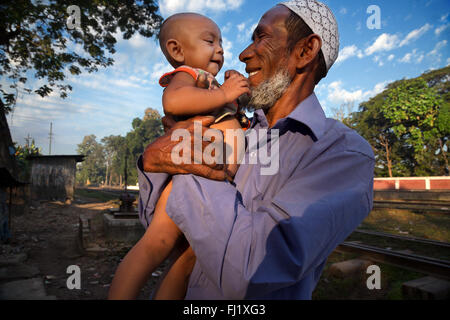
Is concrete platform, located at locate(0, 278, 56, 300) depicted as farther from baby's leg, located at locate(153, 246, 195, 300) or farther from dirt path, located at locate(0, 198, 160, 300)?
baby's leg, located at locate(153, 246, 195, 300)

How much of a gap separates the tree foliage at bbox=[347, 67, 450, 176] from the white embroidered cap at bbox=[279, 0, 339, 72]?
99.2 ft

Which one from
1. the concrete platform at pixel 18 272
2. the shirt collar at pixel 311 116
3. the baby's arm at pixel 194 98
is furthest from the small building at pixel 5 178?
the shirt collar at pixel 311 116

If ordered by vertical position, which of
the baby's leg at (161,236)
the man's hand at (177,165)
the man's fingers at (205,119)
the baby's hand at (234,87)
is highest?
the baby's hand at (234,87)

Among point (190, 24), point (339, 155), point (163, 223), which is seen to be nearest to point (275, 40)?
point (190, 24)

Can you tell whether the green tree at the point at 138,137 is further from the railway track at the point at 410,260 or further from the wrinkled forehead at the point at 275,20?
the wrinkled forehead at the point at 275,20

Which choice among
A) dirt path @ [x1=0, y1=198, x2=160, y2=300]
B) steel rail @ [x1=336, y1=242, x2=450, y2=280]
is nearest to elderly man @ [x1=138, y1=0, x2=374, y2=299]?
steel rail @ [x1=336, y1=242, x2=450, y2=280]

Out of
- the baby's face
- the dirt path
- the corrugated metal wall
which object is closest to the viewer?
the baby's face

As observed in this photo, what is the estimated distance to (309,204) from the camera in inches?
45.9

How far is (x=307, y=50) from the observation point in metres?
1.94

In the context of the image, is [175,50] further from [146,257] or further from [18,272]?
[18,272]

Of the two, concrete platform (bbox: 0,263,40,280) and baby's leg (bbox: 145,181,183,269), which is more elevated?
baby's leg (bbox: 145,181,183,269)

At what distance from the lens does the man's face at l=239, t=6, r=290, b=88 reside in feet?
6.38

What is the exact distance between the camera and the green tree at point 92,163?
94.2 m

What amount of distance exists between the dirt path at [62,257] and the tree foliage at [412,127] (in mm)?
29497
